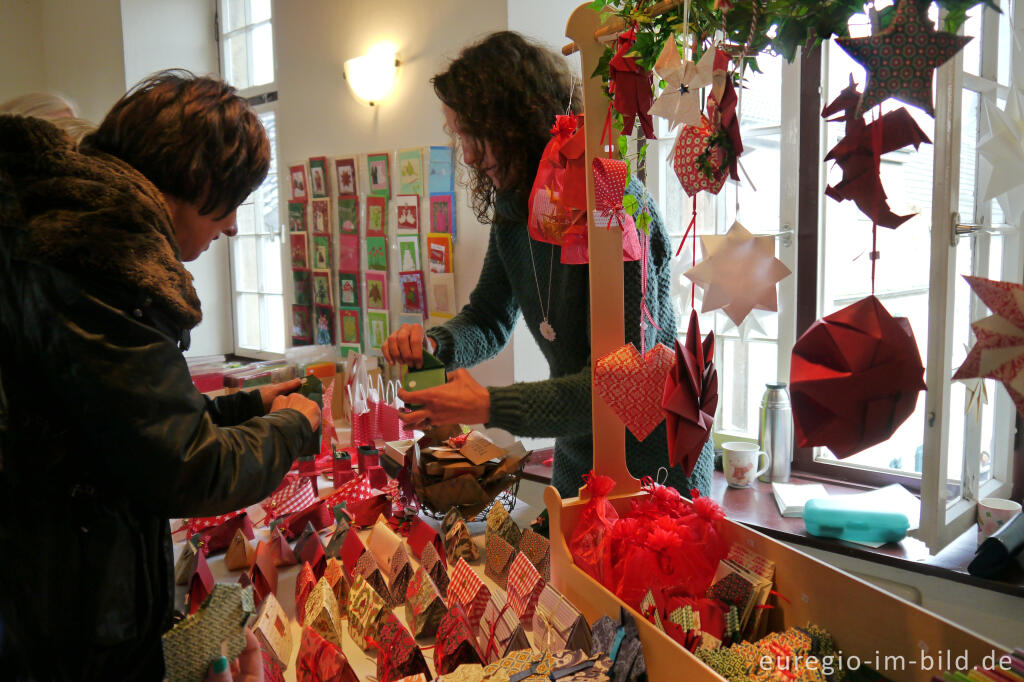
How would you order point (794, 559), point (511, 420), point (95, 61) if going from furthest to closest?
point (95, 61)
point (511, 420)
point (794, 559)

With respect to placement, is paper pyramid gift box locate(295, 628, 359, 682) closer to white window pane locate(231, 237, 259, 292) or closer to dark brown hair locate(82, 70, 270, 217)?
dark brown hair locate(82, 70, 270, 217)

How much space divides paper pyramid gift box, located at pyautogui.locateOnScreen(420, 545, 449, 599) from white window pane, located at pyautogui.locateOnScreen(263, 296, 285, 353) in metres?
3.46

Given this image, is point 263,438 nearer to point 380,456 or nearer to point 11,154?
point 11,154

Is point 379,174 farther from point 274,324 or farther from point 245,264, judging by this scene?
point 245,264

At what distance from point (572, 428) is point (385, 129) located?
2322 mm

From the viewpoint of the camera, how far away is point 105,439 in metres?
0.73

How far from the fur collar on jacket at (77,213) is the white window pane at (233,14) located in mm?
4142

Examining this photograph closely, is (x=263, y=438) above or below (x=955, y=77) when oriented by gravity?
below

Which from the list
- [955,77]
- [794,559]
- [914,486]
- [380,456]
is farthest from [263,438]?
[914,486]

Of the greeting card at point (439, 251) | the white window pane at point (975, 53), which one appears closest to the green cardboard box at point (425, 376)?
the white window pane at point (975, 53)

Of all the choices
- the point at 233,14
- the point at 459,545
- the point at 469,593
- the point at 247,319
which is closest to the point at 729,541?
the point at 469,593

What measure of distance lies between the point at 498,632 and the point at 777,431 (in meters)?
1.47

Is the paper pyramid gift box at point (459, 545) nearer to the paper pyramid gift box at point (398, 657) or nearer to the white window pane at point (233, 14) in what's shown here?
the paper pyramid gift box at point (398, 657)

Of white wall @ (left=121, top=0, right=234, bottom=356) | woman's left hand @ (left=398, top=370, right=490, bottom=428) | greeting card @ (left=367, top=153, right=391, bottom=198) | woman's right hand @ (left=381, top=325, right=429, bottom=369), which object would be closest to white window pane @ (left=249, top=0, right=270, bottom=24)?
white wall @ (left=121, top=0, right=234, bottom=356)
